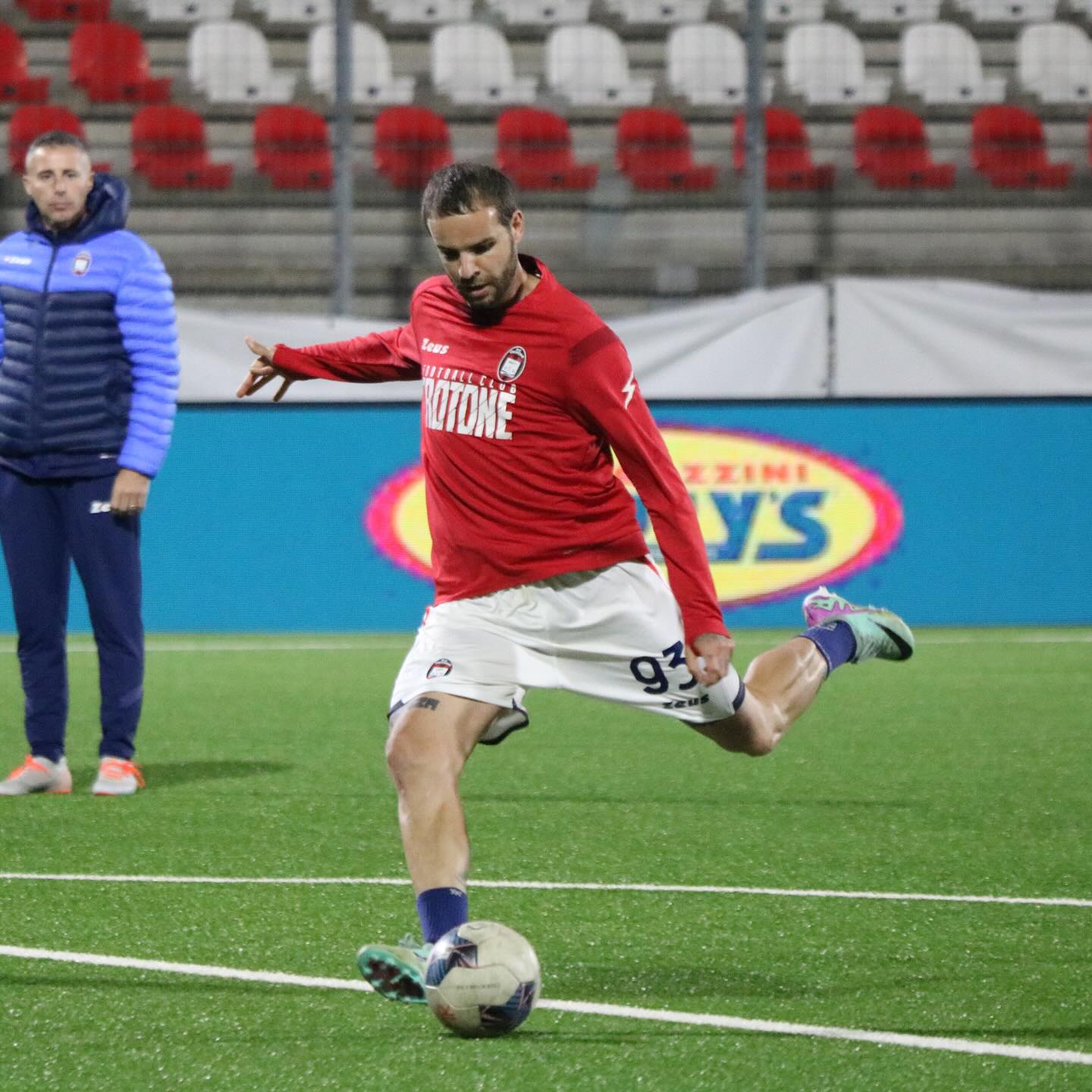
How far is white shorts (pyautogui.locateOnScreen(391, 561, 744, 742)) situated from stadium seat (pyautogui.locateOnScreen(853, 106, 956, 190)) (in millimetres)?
10673

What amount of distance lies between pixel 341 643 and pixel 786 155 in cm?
486

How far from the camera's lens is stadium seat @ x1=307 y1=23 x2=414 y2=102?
583 inches

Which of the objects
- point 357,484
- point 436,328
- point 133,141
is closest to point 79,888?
point 436,328

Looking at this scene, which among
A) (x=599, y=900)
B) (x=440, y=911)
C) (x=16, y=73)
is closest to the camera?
(x=440, y=911)

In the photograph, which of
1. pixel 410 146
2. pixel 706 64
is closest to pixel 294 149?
pixel 410 146

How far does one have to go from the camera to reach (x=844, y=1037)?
376 cm

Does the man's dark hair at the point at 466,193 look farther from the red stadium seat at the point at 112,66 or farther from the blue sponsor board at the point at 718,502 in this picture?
the red stadium seat at the point at 112,66

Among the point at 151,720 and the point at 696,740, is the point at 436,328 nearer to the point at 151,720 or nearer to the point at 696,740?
the point at 696,740

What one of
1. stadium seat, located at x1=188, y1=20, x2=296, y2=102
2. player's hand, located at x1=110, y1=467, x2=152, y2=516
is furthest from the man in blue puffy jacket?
stadium seat, located at x1=188, y1=20, x2=296, y2=102

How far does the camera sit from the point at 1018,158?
14656mm

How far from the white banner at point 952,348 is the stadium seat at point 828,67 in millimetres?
2216

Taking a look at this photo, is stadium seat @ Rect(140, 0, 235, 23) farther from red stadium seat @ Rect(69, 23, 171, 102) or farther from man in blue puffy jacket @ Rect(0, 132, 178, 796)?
man in blue puffy jacket @ Rect(0, 132, 178, 796)

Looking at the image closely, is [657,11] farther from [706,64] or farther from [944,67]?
[944,67]

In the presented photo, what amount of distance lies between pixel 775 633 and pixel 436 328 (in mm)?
8149
